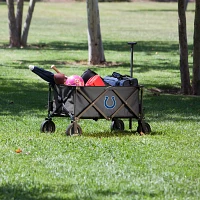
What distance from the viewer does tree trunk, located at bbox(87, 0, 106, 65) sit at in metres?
21.4

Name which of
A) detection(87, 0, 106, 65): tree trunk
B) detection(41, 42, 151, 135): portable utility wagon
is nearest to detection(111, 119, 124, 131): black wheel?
detection(41, 42, 151, 135): portable utility wagon

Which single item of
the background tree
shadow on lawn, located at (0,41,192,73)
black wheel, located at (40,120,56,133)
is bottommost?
black wheel, located at (40,120,56,133)

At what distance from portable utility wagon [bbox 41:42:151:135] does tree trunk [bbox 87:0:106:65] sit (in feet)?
38.7

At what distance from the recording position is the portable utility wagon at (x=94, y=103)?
369 inches

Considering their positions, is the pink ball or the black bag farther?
the black bag

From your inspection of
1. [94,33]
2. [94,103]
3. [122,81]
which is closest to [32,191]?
[94,103]

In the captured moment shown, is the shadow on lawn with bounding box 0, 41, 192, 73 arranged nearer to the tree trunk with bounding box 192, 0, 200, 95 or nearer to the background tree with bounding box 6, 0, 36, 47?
the background tree with bounding box 6, 0, 36, 47

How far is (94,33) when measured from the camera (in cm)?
2164

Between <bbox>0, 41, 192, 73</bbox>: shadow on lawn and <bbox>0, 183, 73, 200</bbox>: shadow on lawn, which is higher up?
<bbox>0, 41, 192, 73</bbox>: shadow on lawn

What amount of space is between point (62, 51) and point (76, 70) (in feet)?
20.4

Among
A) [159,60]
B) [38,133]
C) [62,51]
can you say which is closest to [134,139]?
[38,133]

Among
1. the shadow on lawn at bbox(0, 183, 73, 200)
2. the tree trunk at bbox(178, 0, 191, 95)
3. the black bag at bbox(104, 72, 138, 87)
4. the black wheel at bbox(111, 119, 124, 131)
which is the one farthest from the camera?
the tree trunk at bbox(178, 0, 191, 95)

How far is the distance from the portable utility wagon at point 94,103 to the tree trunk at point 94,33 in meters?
11.8

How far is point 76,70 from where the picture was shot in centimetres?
2017
